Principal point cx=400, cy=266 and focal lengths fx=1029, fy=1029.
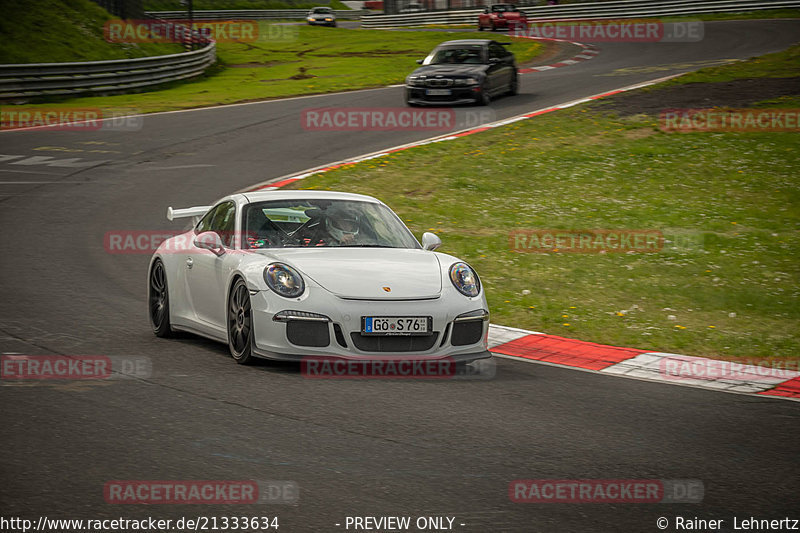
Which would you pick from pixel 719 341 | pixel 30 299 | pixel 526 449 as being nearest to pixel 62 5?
pixel 30 299

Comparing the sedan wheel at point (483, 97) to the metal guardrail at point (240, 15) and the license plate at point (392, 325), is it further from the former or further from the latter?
the metal guardrail at point (240, 15)

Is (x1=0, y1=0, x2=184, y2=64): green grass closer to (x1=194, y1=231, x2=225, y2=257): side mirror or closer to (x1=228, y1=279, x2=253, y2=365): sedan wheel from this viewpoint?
(x1=194, y1=231, x2=225, y2=257): side mirror

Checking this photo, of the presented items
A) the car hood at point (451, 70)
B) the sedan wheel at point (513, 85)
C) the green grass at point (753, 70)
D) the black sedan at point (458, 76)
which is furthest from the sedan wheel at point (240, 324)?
the sedan wheel at point (513, 85)

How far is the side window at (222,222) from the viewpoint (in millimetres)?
8344

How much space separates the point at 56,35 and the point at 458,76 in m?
18.1

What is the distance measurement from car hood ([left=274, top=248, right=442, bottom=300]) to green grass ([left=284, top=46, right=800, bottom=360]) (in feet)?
7.60

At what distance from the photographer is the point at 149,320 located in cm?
920

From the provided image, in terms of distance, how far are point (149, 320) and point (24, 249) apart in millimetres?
4313

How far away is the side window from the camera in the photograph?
328 inches

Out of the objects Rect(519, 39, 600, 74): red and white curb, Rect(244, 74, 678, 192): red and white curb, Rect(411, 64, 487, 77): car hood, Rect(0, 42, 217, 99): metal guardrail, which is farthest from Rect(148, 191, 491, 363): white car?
Rect(519, 39, 600, 74): red and white curb

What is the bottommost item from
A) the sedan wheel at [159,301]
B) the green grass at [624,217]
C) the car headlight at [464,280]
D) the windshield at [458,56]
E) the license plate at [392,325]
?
the green grass at [624,217]

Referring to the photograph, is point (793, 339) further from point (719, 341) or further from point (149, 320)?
point (149, 320)

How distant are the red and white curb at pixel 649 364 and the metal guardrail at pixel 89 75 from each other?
2166 centimetres

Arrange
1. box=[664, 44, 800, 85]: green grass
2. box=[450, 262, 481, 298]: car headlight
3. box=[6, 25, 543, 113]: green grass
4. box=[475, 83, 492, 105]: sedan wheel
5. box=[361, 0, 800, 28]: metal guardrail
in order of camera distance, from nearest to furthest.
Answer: box=[450, 262, 481, 298]: car headlight, box=[475, 83, 492, 105]: sedan wheel, box=[664, 44, 800, 85]: green grass, box=[6, 25, 543, 113]: green grass, box=[361, 0, 800, 28]: metal guardrail
